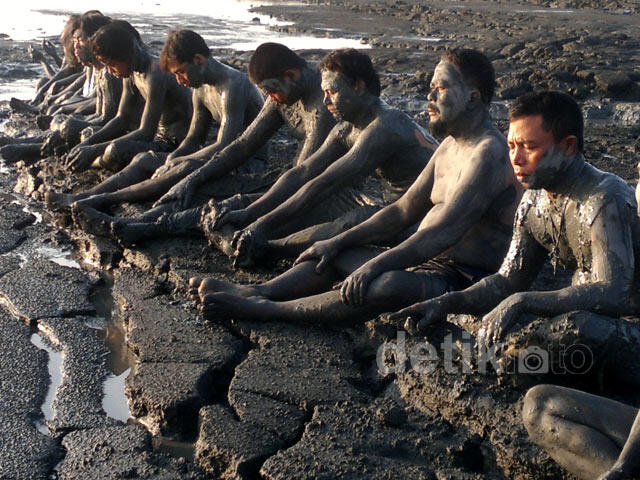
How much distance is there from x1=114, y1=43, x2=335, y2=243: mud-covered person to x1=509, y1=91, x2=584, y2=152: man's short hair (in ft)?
8.63

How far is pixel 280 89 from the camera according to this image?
6.59 m

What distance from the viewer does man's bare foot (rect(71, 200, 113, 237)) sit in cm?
689

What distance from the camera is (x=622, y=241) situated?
396cm

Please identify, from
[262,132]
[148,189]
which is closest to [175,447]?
[262,132]

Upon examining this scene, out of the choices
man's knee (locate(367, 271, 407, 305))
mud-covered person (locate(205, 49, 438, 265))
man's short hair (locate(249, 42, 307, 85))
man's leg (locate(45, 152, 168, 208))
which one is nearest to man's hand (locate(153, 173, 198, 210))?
man's leg (locate(45, 152, 168, 208))

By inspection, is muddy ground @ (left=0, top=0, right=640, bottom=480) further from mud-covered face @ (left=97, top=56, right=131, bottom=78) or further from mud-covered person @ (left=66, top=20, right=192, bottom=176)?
mud-covered face @ (left=97, top=56, right=131, bottom=78)

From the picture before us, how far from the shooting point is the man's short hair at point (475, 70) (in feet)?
16.8

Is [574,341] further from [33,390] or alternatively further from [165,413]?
[33,390]

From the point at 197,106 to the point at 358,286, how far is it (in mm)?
3523

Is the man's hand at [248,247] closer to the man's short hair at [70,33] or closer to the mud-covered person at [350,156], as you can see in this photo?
the mud-covered person at [350,156]

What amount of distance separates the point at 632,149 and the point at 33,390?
7124mm

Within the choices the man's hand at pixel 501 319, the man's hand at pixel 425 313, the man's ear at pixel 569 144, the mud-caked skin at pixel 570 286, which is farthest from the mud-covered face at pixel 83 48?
the man's hand at pixel 501 319

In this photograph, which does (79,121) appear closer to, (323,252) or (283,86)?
(283,86)

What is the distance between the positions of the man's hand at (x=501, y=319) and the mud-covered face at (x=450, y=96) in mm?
1441
